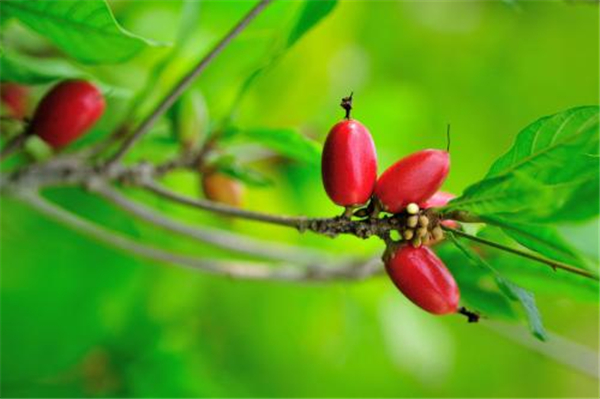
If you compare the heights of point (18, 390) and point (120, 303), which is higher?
point (120, 303)

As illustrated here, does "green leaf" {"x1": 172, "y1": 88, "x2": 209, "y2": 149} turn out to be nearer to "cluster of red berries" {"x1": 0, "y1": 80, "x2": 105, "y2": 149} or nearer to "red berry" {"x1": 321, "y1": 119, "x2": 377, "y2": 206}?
"cluster of red berries" {"x1": 0, "y1": 80, "x2": 105, "y2": 149}

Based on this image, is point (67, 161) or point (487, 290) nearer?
point (487, 290)

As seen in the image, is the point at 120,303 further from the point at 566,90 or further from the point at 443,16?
the point at 566,90

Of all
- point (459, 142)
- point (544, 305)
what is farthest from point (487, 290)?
point (544, 305)

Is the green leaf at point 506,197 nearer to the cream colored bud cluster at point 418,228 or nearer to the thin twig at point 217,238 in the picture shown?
the cream colored bud cluster at point 418,228

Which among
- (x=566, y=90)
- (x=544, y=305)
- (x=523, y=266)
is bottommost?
(x=523, y=266)

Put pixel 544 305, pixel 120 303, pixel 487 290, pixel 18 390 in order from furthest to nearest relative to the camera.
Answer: pixel 544 305 → pixel 120 303 → pixel 18 390 → pixel 487 290

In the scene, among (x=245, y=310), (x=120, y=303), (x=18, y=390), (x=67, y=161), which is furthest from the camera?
(x=245, y=310)
